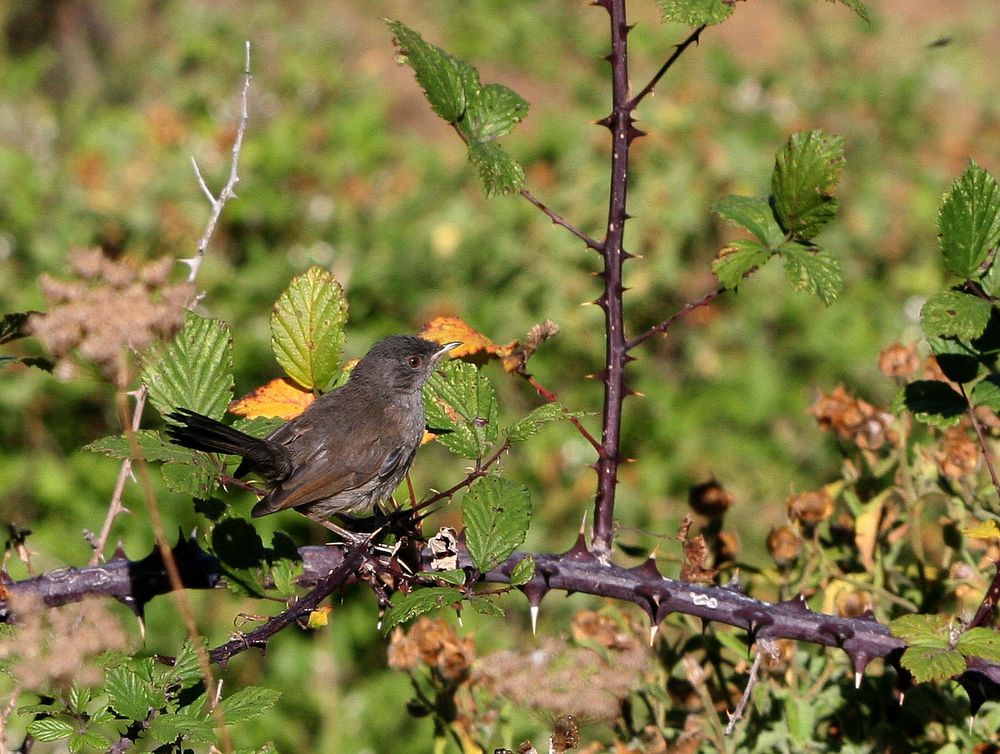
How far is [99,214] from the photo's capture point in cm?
677

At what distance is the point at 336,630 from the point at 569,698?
3294mm

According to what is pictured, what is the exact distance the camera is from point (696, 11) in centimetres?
231

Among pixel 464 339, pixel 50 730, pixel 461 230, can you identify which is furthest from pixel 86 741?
pixel 461 230

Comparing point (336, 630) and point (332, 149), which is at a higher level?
point (332, 149)

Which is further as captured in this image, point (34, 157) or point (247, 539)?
point (34, 157)

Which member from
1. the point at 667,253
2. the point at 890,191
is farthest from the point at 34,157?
the point at 890,191

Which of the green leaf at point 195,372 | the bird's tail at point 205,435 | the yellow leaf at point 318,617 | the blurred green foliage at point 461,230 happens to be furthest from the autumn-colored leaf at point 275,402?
the blurred green foliage at point 461,230

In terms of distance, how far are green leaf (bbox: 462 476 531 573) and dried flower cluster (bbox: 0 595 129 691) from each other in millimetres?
648

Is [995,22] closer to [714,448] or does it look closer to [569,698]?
[714,448]

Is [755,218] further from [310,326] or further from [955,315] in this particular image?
[310,326]

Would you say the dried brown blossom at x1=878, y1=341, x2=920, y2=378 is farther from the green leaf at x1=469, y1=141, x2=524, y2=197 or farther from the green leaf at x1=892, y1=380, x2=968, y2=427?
the green leaf at x1=469, y1=141, x2=524, y2=197

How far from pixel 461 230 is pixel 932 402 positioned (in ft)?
17.4

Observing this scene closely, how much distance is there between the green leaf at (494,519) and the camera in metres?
2.24

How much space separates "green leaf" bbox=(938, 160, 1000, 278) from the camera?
2.33 m
